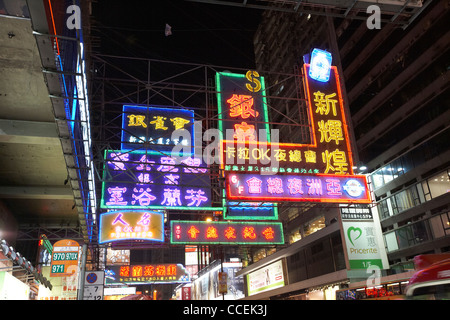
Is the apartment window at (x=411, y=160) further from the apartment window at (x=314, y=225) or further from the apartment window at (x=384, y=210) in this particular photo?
the apartment window at (x=314, y=225)

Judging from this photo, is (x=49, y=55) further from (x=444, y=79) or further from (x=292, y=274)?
(x=444, y=79)

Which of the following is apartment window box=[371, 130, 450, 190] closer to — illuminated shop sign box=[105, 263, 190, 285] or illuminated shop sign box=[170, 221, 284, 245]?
illuminated shop sign box=[170, 221, 284, 245]

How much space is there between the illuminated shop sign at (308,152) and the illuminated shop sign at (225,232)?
14.8 feet

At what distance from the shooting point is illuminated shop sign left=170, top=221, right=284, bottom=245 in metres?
18.9

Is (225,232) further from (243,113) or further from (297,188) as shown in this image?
(243,113)

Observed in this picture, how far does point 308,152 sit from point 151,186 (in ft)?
23.2

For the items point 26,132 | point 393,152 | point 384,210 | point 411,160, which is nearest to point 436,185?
point 411,160

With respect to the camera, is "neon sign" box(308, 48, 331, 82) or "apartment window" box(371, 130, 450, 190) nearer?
"neon sign" box(308, 48, 331, 82)

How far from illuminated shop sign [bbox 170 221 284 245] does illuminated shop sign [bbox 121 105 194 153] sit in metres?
4.13

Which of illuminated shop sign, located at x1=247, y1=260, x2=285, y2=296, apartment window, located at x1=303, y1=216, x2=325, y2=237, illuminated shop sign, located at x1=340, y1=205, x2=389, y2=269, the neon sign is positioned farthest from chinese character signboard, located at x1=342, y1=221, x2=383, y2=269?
illuminated shop sign, located at x1=247, y1=260, x2=285, y2=296

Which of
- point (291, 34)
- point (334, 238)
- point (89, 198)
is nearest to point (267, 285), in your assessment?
point (334, 238)

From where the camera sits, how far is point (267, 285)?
3434 cm

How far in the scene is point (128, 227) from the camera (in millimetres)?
16812
